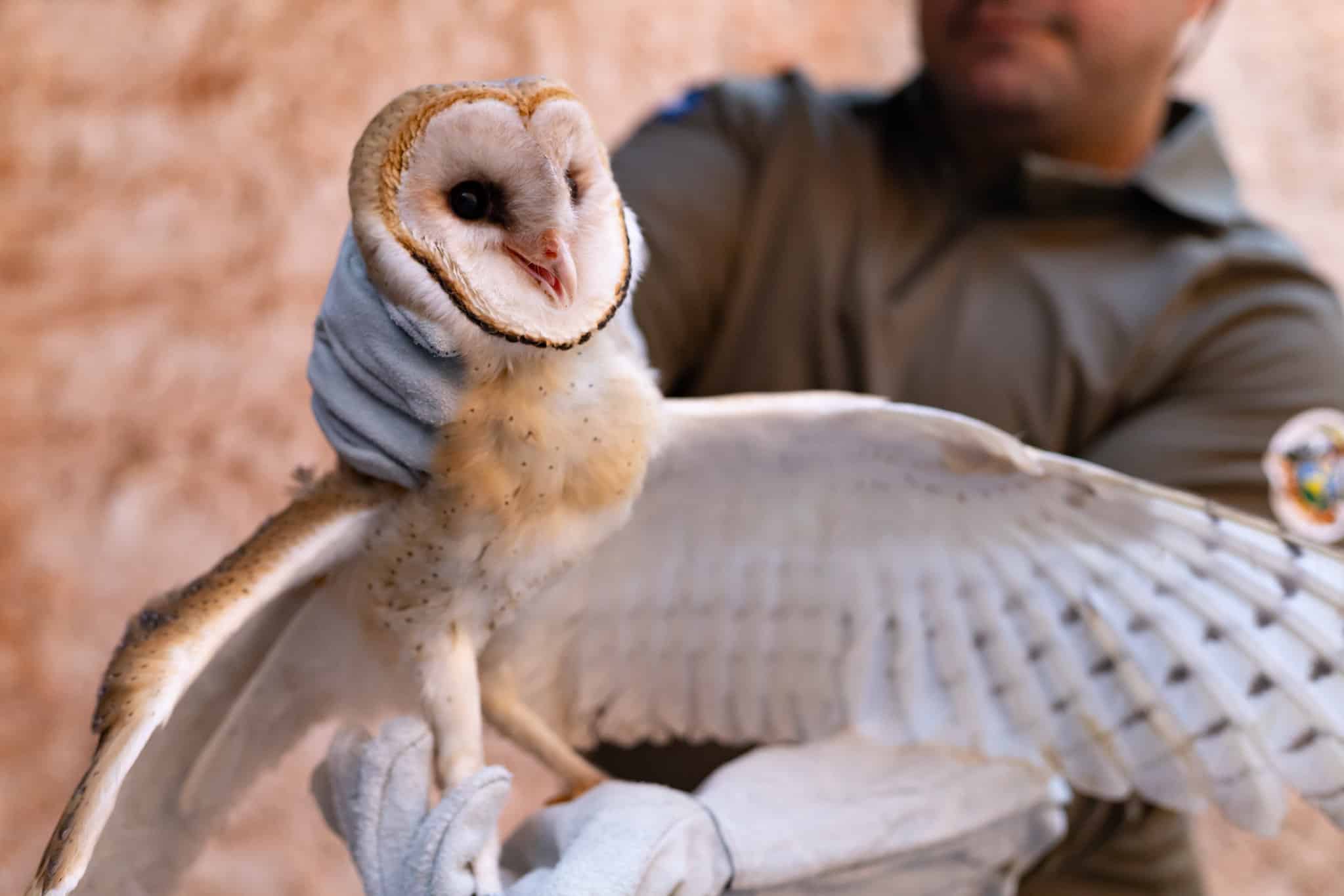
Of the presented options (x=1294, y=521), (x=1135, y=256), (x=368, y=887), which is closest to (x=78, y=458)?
(x=368, y=887)

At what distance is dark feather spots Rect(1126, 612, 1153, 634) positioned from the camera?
78 cm

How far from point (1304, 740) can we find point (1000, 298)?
0.52 meters

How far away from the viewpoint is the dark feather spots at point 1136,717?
2.56ft

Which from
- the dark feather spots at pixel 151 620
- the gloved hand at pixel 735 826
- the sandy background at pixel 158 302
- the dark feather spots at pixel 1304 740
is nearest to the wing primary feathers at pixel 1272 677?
Answer: the dark feather spots at pixel 1304 740

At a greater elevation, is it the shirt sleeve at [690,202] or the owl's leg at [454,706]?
the shirt sleeve at [690,202]

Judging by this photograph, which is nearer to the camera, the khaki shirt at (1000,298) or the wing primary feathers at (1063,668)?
the wing primary feathers at (1063,668)

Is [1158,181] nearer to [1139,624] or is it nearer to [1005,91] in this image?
[1005,91]

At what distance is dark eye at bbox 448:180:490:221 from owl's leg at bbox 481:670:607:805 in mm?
390

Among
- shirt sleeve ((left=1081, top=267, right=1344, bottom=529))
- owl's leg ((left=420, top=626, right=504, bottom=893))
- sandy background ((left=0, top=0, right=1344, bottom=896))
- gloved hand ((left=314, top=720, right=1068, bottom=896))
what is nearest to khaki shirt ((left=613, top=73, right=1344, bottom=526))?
shirt sleeve ((left=1081, top=267, right=1344, bottom=529))

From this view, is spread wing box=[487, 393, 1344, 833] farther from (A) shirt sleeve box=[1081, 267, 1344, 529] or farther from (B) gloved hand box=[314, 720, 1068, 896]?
(A) shirt sleeve box=[1081, 267, 1344, 529]

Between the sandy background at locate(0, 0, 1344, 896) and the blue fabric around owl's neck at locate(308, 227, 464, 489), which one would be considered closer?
the blue fabric around owl's neck at locate(308, 227, 464, 489)

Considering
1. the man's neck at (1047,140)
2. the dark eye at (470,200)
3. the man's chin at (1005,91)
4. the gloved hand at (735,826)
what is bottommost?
the gloved hand at (735,826)

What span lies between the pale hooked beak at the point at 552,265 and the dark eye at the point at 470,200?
2cm

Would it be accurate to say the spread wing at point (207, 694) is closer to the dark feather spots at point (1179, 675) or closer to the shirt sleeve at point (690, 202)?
the shirt sleeve at point (690, 202)
